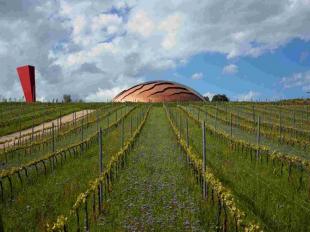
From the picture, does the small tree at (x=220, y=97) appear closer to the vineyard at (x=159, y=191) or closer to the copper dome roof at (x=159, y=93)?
the copper dome roof at (x=159, y=93)

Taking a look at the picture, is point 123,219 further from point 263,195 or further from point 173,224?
point 263,195

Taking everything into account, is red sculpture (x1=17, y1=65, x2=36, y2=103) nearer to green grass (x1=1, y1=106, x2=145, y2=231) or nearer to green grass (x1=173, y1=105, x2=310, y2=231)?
green grass (x1=1, y1=106, x2=145, y2=231)

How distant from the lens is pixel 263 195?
10.7m

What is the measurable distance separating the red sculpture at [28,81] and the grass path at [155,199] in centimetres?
5287

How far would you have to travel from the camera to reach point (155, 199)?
10.3 meters

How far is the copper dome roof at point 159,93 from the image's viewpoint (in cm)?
9550

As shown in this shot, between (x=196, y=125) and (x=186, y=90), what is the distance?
66707 mm

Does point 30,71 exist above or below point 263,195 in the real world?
above

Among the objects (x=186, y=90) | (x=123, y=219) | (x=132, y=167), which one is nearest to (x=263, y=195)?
(x=123, y=219)

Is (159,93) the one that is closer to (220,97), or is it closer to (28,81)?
(220,97)

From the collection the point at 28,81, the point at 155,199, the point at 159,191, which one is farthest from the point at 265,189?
the point at 28,81

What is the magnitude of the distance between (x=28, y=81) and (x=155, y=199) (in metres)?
60.5

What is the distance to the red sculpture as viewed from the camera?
66188mm

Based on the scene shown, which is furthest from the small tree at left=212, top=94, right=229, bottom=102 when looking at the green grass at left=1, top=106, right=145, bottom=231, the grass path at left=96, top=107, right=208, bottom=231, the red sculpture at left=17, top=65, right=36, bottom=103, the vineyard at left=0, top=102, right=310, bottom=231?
the green grass at left=1, top=106, right=145, bottom=231
